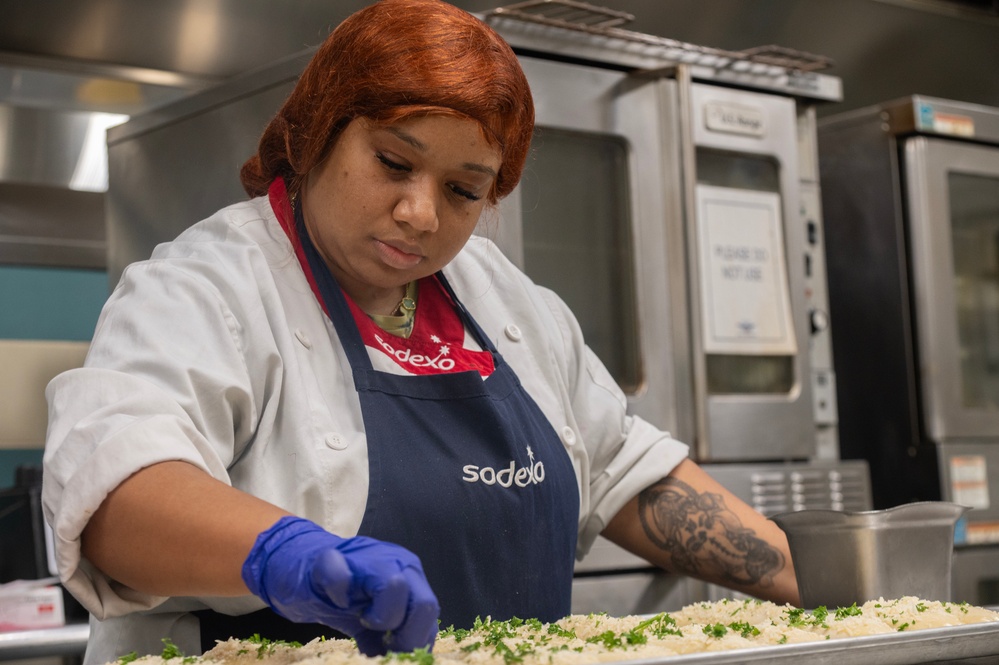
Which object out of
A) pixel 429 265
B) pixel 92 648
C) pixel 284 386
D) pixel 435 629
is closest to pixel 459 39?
pixel 429 265

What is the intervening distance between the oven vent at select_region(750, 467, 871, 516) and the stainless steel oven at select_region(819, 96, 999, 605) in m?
0.39

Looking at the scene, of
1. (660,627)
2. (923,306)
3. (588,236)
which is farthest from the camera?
(923,306)

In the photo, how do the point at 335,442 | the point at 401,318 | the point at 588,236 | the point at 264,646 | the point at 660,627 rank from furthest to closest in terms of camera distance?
the point at 588,236 → the point at 401,318 → the point at 335,442 → the point at 660,627 → the point at 264,646

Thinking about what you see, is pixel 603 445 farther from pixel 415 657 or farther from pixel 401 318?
pixel 415 657

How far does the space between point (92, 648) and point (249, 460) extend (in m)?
0.33

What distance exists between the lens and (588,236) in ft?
8.32

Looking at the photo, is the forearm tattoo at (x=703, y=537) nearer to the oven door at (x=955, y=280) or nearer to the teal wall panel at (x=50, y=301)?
the oven door at (x=955, y=280)

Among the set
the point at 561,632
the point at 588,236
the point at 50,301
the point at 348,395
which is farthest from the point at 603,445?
the point at 50,301

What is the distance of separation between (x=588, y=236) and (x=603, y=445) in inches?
33.5

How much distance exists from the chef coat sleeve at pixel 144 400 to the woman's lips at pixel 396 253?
19 cm

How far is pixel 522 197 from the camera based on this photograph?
2406 millimetres

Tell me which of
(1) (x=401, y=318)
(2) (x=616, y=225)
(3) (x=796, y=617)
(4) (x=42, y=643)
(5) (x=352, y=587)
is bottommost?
(4) (x=42, y=643)

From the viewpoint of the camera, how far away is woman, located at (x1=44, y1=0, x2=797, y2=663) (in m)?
1.17

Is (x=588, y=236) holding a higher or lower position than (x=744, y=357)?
higher
